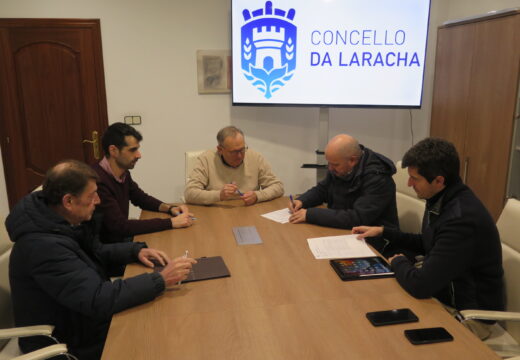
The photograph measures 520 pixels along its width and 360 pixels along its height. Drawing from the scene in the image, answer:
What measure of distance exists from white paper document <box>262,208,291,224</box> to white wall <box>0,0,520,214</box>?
1.75 meters

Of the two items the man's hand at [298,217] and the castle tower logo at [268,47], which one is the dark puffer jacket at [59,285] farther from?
the castle tower logo at [268,47]

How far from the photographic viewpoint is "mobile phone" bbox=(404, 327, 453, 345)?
1.23m

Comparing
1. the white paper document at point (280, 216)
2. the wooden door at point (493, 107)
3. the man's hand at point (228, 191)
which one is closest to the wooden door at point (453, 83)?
the wooden door at point (493, 107)

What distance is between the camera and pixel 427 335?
1.26m

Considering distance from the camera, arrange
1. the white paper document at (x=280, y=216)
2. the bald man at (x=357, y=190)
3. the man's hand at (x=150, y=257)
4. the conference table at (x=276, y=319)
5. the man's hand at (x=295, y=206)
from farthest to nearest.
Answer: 1. the man's hand at (x=295, y=206)
2. the white paper document at (x=280, y=216)
3. the bald man at (x=357, y=190)
4. the man's hand at (x=150, y=257)
5. the conference table at (x=276, y=319)

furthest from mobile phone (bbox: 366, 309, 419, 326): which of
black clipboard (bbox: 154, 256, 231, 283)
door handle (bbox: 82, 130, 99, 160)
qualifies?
door handle (bbox: 82, 130, 99, 160)

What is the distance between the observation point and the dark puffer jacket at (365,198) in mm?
2291

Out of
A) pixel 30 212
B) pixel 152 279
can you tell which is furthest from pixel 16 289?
pixel 152 279

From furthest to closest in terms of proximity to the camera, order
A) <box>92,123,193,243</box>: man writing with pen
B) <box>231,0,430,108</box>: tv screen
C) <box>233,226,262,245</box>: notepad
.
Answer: <box>231,0,430,108</box>: tv screen, <box>92,123,193,243</box>: man writing with pen, <box>233,226,262,245</box>: notepad

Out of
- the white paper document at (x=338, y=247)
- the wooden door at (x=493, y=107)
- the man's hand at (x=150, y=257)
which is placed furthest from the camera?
the wooden door at (x=493, y=107)

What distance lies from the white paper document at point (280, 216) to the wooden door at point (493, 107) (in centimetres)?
171

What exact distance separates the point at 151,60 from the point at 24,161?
5.16 ft

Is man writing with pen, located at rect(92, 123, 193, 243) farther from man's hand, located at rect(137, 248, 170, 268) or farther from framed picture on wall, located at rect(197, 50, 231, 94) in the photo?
framed picture on wall, located at rect(197, 50, 231, 94)

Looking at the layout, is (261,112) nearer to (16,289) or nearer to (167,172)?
(167,172)
